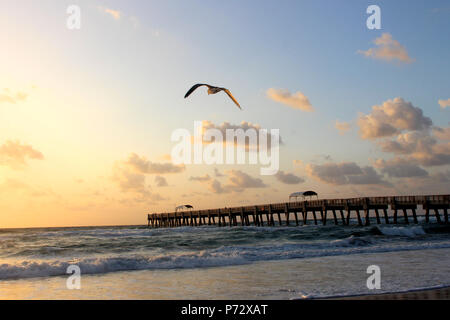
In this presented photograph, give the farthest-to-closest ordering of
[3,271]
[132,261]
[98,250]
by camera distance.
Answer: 1. [98,250]
2. [132,261]
3. [3,271]

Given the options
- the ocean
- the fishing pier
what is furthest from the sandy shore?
the fishing pier

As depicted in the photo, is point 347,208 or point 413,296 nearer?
point 413,296

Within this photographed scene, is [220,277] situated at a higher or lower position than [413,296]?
lower

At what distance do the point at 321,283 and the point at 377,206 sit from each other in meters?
32.7

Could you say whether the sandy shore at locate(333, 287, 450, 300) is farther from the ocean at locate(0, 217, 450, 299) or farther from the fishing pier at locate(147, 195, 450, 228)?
the fishing pier at locate(147, 195, 450, 228)

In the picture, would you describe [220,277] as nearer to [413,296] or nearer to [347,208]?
[413,296]

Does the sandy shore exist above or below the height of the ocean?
above

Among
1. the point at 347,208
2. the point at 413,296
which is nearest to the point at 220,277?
the point at 413,296

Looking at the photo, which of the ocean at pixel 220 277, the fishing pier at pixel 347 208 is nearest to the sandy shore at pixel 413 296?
the ocean at pixel 220 277

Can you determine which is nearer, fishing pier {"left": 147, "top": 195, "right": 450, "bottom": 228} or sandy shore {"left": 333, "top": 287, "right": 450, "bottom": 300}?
sandy shore {"left": 333, "top": 287, "right": 450, "bottom": 300}
